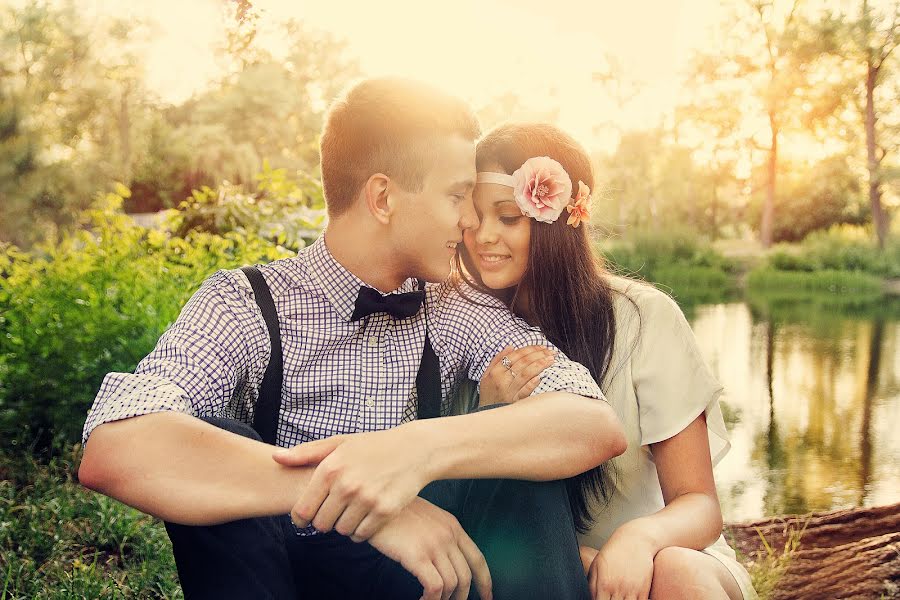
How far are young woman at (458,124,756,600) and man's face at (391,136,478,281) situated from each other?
24 centimetres

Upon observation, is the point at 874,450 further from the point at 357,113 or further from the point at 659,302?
the point at 357,113

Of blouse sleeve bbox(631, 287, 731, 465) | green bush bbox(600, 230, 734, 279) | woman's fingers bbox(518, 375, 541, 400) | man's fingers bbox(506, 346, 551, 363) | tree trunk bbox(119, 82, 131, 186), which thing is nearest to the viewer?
woman's fingers bbox(518, 375, 541, 400)

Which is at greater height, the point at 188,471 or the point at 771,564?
the point at 188,471

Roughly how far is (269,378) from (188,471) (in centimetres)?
39

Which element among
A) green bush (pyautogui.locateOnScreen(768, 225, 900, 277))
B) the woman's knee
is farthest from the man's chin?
green bush (pyautogui.locateOnScreen(768, 225, 900, 277))

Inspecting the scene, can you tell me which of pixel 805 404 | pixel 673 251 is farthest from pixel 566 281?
pixel 673 251

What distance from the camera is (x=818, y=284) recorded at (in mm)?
17844

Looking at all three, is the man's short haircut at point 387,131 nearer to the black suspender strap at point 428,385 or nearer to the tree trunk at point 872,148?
the black suspender strap at point 428,385

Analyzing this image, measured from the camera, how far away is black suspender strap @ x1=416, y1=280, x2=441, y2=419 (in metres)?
1.93

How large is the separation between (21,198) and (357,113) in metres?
18.3

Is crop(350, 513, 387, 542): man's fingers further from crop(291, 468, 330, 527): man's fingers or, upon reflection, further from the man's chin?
the man's chin

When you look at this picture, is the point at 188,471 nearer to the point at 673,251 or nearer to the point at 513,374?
the point at 513,374

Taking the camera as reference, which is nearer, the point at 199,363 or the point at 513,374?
the point at 199,363

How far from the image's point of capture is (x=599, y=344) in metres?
2.12
